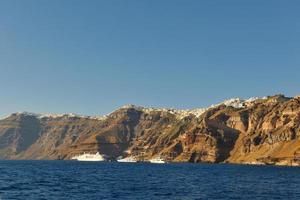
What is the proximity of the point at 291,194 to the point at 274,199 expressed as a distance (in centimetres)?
1253

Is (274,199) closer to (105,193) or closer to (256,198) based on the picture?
(256,198)

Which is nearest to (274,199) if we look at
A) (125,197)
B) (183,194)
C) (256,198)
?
(256,198)

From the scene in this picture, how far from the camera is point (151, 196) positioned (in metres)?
95.8

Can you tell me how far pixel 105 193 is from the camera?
99500 millimetres

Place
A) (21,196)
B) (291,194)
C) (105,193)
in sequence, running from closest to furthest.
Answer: (21,196) < (105,193) < (291,194)

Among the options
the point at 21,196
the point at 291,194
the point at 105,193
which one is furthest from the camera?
the point at 291,194

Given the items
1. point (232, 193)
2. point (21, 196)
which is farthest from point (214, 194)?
point (21, 196)

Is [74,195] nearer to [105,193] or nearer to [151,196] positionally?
[105,193]

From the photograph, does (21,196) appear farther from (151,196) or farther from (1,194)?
(151,196)

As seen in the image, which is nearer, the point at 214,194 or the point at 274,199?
the point at 274,199

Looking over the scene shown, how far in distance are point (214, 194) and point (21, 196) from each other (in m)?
37.4

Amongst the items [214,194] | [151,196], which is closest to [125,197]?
[151,196]

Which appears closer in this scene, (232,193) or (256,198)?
(256,198)

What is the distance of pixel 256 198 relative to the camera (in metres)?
95.6
